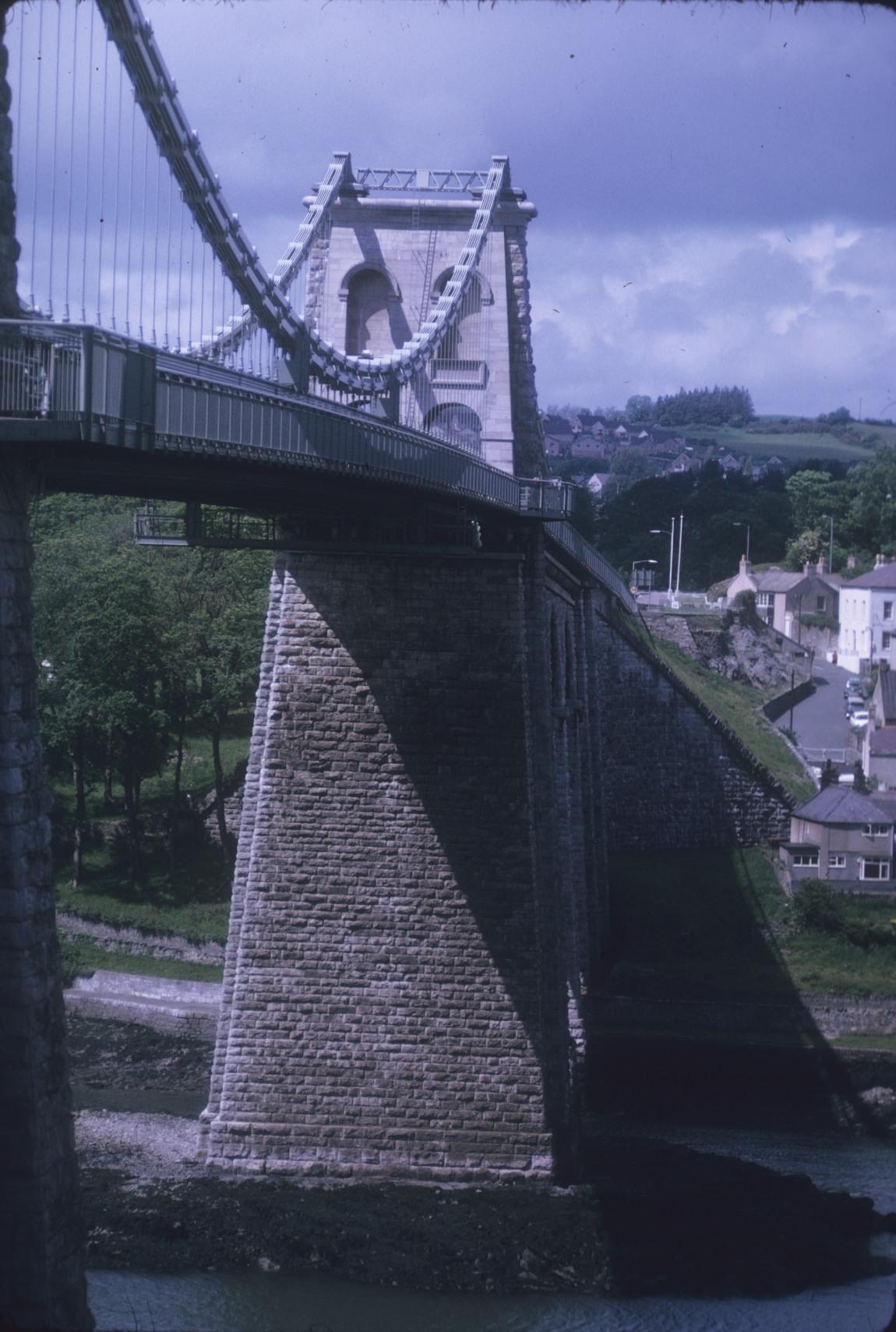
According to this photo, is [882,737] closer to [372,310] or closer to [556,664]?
[556,664]

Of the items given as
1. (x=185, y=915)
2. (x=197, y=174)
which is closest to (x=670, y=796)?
(x=185, y=915)

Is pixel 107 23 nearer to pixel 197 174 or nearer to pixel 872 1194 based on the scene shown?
pixel 197 174

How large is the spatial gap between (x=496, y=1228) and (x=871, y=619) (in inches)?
1165

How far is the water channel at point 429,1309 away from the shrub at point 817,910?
10623 mm

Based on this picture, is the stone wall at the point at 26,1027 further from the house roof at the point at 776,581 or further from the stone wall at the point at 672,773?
the house roof at the point at 776,581

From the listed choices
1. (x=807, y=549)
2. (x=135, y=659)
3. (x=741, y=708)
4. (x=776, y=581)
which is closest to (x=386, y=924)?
(x=135, y=659)

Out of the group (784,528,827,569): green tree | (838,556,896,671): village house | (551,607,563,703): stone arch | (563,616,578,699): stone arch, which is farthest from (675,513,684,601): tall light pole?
(551,607,563,703): stone arch

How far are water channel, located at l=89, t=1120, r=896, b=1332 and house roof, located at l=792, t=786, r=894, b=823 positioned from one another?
12.4 metres

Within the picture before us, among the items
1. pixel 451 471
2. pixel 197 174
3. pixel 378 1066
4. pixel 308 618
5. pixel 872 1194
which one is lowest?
pixel 872 1194

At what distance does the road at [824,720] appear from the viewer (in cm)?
3625

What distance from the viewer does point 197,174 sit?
10.4 m

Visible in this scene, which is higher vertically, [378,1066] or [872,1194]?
[378,1066]

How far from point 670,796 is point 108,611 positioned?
950 centimetres

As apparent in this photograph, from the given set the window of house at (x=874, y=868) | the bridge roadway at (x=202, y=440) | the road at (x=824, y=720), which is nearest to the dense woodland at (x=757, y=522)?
the road at (x=824, y=720)
